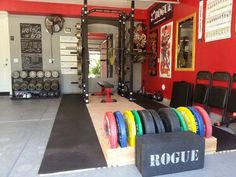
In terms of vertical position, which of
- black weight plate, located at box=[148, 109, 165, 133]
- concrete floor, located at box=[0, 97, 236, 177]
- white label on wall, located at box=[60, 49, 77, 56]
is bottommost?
concrete floor, located at box=[0, 97, 236, 177]

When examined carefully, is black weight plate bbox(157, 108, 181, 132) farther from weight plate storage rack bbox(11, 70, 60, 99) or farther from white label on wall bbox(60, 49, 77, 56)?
white label on wall bbox(60, 49, 77, 56)

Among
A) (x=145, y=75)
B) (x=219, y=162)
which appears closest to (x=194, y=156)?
(x=219, y=162)

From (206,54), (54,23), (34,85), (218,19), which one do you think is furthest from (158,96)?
(54,23)

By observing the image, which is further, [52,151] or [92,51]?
[92,51]

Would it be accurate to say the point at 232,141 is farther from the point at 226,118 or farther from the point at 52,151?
the point at 52,151

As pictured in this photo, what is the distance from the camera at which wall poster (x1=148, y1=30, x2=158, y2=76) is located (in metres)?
6.71

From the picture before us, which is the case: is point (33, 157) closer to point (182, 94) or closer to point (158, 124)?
point (158, 124)

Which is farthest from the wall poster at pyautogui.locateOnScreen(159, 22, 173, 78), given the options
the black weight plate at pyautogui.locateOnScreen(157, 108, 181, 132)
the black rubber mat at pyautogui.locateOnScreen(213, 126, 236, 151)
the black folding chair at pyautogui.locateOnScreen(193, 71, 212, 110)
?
the black weight plate at pyautogui.locateOnScreen(157, 108, 181, 132)

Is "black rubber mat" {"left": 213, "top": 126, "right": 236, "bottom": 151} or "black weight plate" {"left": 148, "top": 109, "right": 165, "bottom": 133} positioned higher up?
"black weight plate" {"left": 148, "top": 109, "right": 165, "bottom": 133}

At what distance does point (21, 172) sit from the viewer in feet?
6.47

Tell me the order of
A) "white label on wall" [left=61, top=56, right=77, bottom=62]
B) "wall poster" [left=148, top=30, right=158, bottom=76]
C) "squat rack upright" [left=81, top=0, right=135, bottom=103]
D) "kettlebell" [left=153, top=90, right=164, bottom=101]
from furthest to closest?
"white label on wall" [left=61, top=56, right=77, bottom=62], "wall poster" [left=148, top=30, right=158, bottom=76], "kettlebell" [left=153, top=90, right=164, bottom=101], "squat rack upright" [left=81, top=0, right=135, bottom=103]

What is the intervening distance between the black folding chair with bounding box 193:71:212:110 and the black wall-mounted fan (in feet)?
16.8

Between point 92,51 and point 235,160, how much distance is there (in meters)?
6.07

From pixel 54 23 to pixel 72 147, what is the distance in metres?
5.63
